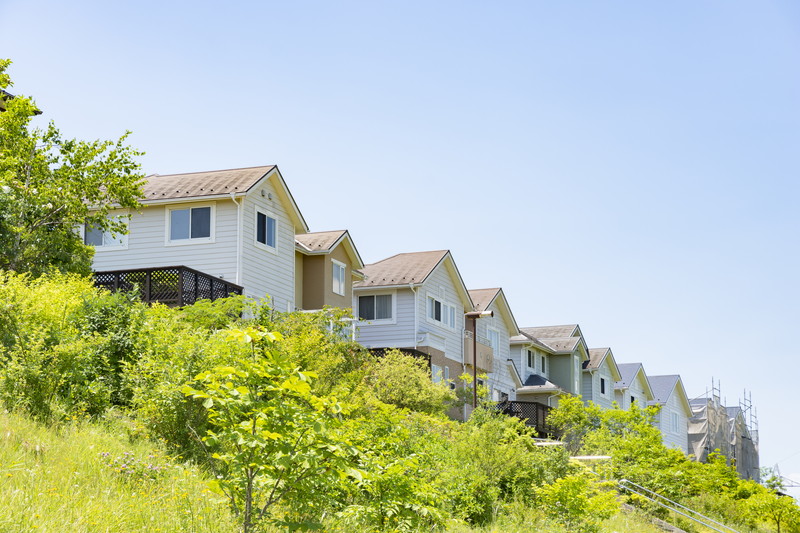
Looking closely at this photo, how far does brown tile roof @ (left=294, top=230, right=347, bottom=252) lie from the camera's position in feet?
116

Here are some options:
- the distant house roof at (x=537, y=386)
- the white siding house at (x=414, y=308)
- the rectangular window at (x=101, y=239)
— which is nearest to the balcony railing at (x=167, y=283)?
the rectangular window at (x=101, y=239)

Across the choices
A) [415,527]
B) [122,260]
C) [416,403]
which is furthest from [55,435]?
[122,260]

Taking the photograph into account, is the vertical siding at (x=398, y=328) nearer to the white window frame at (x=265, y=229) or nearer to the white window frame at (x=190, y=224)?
the white window frame at (x=265, y=229)

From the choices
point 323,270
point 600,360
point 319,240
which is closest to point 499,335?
point 600,360

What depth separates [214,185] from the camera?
3070cm

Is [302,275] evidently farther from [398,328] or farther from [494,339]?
[494,339]

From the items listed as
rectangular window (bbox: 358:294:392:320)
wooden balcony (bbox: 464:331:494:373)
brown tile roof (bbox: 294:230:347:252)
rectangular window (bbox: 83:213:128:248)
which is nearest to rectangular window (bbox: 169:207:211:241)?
rectangular window (bbox: 83:213:128:248)

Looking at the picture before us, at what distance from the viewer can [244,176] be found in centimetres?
3123

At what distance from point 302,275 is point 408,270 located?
23.9 ft

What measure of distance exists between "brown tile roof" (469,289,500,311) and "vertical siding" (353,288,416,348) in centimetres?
809

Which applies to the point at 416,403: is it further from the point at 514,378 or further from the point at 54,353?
the point at 514,378

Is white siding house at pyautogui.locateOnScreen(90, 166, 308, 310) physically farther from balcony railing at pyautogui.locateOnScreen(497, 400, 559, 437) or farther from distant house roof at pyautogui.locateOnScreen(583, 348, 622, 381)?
distant house roof at pyautogui.locateOnScreen(583, 348, 622, 381)

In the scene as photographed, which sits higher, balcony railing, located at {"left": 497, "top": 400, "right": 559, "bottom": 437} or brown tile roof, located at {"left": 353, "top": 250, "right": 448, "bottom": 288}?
brown tile roof, located at {"left": 353, "top": 250, "right": 448, "bottom": 288}

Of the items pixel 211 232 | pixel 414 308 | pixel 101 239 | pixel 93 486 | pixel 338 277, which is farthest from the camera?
pixel 414 308
